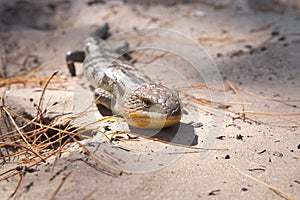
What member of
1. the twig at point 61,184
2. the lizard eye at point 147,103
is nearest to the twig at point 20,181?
the twig at point 61,184

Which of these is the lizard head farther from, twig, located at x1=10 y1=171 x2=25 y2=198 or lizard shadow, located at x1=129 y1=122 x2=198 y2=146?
twig, located at x1=10 y1=171 x2=25 y2=198

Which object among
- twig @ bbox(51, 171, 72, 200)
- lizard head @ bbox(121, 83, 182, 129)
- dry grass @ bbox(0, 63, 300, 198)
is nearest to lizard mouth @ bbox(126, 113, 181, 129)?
lizard head @ bbox(121, 83, 182, 129)

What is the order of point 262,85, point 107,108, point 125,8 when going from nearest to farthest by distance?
point 107,108 → point 262,85 → point 125,8

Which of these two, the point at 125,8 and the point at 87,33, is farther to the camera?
the point at 125,8

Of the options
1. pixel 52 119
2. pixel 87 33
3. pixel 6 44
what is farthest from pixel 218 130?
pixel 6 44

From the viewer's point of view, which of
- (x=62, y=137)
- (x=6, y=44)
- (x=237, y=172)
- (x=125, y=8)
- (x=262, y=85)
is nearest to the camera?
(x=237, y=172)

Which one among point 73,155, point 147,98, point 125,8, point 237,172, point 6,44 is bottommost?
point 237,172

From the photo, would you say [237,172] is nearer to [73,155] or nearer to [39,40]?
[73,155]
